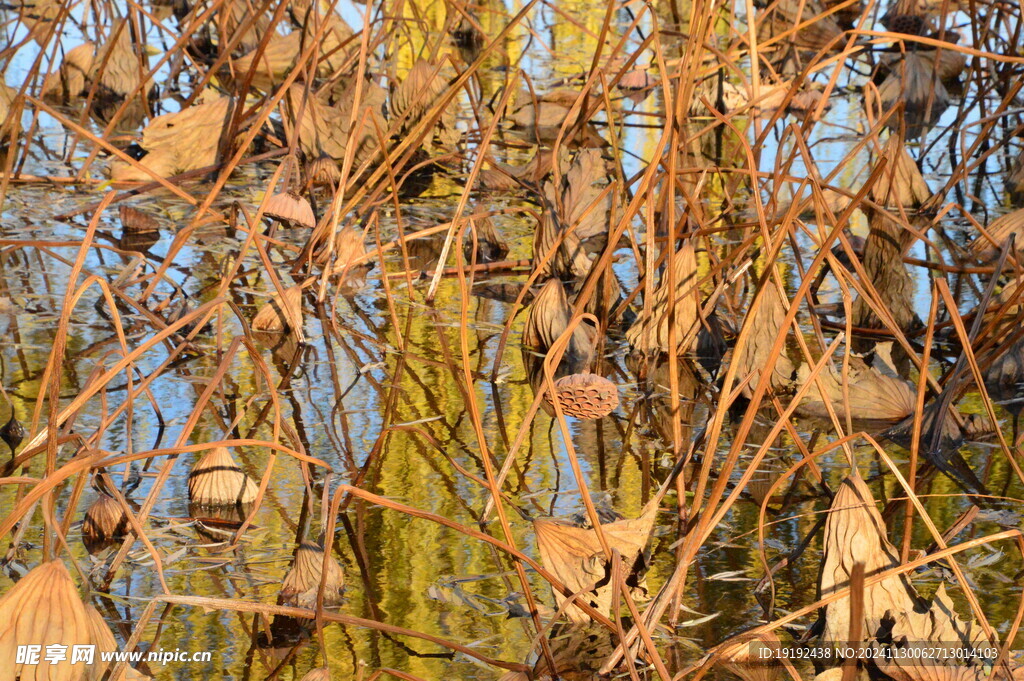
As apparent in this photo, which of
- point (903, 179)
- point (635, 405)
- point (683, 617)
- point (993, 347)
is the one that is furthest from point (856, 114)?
point (683, 617)

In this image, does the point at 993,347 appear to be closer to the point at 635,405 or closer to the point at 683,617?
the point at 635,405

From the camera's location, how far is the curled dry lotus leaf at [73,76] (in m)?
3.17

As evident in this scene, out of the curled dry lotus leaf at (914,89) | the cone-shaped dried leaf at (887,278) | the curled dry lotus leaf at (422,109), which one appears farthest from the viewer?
the curled dry lotus leaf at (914,89)

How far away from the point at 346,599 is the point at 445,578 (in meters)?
0.09

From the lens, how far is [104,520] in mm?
1198

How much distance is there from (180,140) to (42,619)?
1737 mm

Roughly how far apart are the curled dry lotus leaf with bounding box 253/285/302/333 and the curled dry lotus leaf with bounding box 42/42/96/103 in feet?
5.37

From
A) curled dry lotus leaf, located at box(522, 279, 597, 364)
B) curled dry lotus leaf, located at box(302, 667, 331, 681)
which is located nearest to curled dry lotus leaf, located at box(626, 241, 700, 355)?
curled dry lotus leaf, located at box(522, 279, 597, 364)

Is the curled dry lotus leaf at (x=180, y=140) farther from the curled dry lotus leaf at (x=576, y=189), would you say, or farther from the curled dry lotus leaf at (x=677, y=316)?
the curled dry lotus leaf at (x=677, y=316)

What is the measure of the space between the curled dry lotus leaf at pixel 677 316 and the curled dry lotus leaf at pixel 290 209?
2.29ft

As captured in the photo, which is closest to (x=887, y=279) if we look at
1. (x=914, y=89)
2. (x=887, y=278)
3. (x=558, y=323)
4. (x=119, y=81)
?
(x=887, y=278)

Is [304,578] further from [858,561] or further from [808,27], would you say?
[808,27]

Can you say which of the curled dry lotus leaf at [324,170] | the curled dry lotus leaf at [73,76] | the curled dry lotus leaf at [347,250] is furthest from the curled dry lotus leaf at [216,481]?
the curled dry lotus leaf at [73,76]

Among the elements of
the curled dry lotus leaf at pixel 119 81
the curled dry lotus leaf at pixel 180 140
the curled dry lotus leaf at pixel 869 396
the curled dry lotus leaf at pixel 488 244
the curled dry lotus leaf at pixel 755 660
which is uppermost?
the curled dry lotus leaf at pixel 119 81
